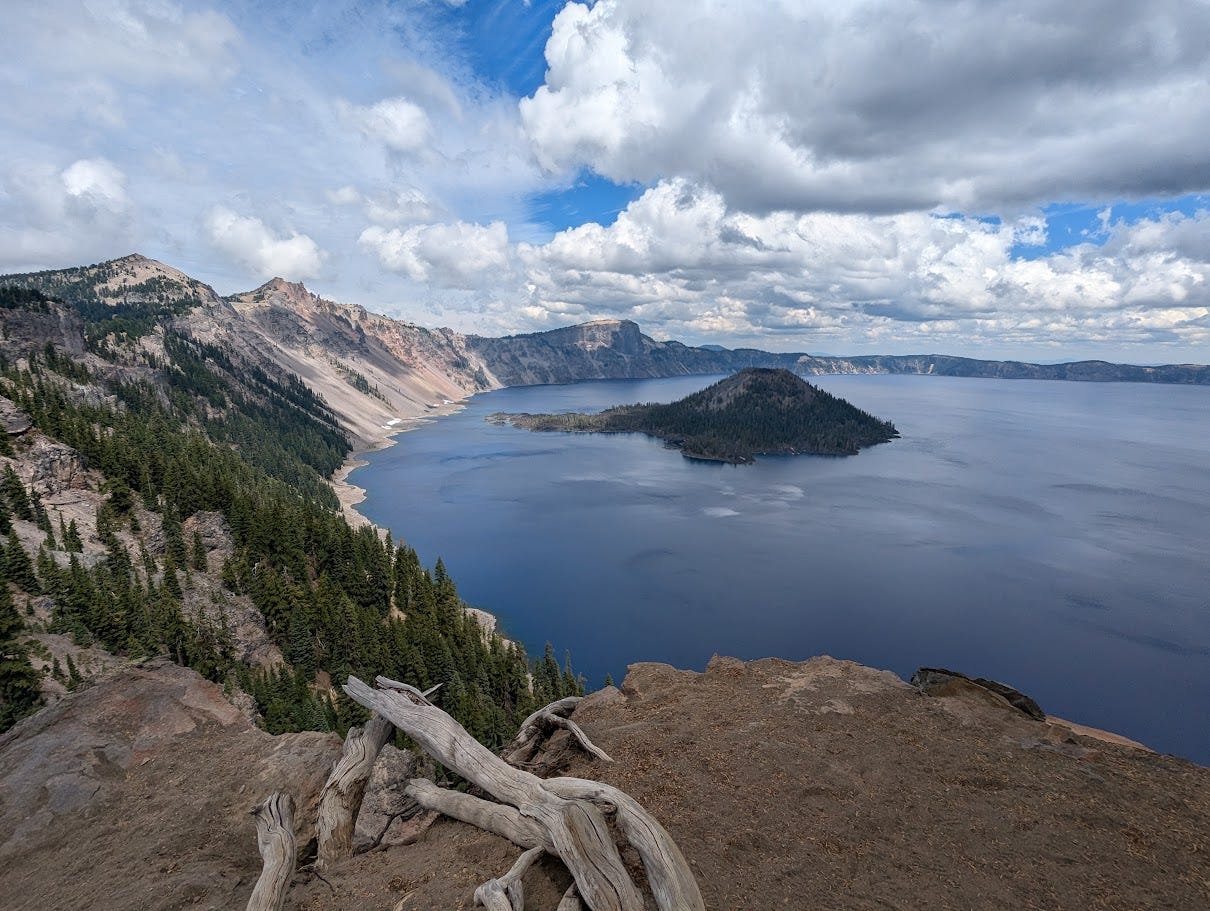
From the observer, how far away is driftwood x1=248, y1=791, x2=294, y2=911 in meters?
9.61

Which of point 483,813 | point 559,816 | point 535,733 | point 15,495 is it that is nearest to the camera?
point 559,816

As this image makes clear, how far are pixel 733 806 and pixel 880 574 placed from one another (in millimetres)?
101771

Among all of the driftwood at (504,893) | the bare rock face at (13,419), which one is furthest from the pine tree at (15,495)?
the driftwood at (504,893)

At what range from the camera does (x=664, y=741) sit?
1677cm

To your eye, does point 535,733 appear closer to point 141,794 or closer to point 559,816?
point 559,816

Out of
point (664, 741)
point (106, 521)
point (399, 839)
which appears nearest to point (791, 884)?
point (664, 741)

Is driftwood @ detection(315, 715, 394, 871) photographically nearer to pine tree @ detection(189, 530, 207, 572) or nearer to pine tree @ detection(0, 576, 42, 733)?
pine tree @ detection(0, 576, 42, 733)

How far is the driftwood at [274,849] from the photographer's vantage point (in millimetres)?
9609

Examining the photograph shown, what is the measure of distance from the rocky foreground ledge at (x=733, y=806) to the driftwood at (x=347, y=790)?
0.40 meters

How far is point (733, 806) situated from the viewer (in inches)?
524

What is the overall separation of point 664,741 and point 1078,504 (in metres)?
175

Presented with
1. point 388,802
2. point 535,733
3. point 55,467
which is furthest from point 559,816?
point 55,467

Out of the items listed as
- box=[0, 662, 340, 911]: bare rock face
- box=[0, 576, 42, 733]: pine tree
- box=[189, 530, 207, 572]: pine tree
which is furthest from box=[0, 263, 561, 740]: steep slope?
box=[0, 662, 340, 911]: bare rock face

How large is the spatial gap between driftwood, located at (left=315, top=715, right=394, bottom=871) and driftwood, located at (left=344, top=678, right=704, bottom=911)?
73 cm
